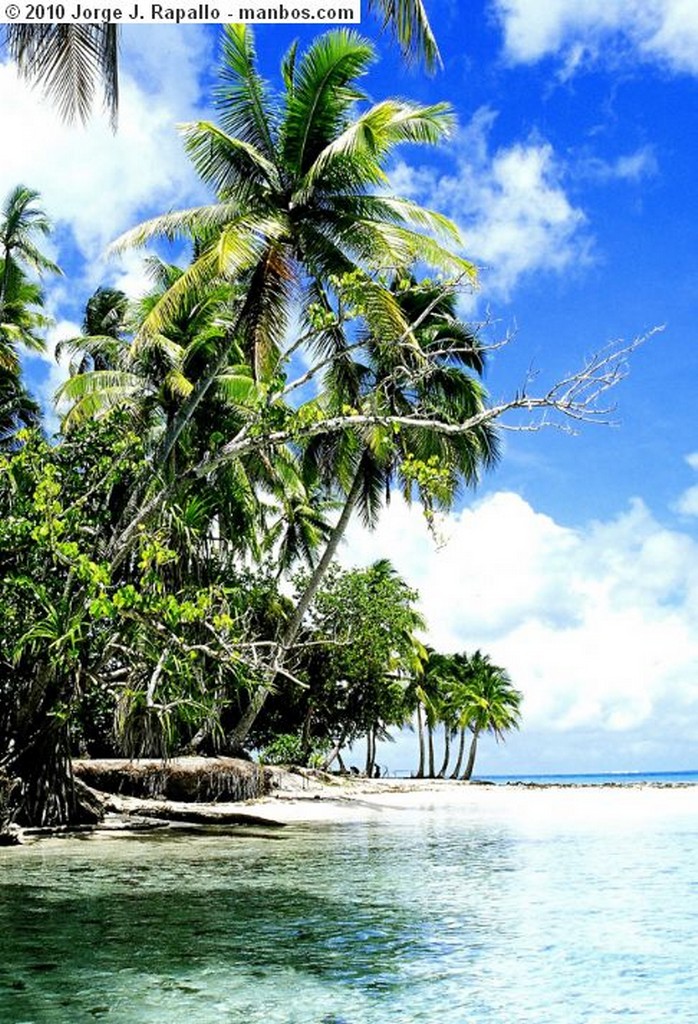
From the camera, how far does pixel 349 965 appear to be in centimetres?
662

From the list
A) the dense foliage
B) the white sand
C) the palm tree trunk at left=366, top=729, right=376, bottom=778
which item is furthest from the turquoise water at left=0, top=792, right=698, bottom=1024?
the palm tree trunk at left=366, top=729, right=376, bottom=778

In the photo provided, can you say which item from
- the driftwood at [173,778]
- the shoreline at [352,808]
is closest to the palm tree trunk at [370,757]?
the shoreline at [352,808]

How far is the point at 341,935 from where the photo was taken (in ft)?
25.2

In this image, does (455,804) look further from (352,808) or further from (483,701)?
(483,701)

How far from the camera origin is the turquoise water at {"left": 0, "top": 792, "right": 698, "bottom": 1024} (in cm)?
570

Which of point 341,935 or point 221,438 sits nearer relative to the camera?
point 341,935

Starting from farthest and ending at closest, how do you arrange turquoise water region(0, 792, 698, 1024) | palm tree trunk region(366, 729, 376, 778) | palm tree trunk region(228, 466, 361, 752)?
palm tree trunk region(366, 729, 376, 778), palm tree trunk region(228, 466, 361, 752), turquoise water region(0, 792, 698, 1024)

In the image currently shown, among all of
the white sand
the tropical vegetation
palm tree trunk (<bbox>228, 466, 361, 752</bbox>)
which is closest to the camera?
the tropical vegetation

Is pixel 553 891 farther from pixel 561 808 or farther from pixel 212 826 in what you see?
pixel 561 808

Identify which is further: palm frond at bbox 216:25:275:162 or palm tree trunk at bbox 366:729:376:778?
palm tree trunk at bbox 366:729:376:778

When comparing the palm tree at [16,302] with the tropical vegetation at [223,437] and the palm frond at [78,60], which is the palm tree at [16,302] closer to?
the tropical vegetation at [223,437]

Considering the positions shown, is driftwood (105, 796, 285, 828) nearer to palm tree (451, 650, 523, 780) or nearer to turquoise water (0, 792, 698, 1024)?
turquoise water (0, 792, 698, 1024)

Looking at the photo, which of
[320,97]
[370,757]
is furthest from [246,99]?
[370,757]

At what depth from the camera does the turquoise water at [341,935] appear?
570cm
